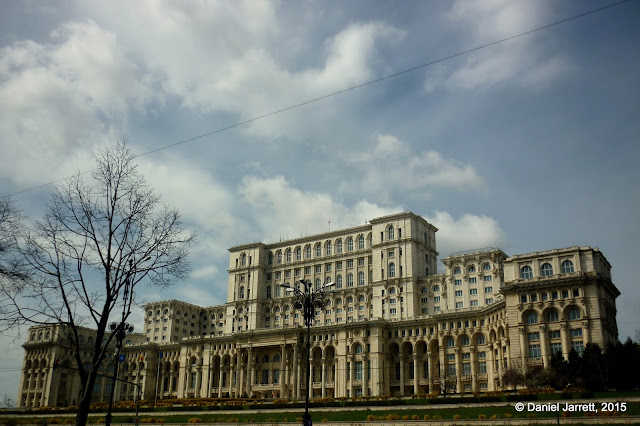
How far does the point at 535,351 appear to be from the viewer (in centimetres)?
7400

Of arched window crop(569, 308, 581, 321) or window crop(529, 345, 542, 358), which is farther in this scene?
window crop(529, 345, 542, 358)

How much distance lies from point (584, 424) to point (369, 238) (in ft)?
→ 264

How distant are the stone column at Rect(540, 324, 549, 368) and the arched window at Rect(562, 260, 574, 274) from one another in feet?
26.6

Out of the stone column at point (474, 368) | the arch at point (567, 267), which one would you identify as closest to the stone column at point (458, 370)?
the stone column at point (474, 368)

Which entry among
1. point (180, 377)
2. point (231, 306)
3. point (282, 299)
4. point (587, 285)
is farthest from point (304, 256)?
point (587, 285)

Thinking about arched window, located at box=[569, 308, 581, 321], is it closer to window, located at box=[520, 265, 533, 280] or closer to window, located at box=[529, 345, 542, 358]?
window, located at box=[529, 345, 542, 358]

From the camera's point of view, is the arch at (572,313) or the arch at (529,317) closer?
the arch at (572,313)

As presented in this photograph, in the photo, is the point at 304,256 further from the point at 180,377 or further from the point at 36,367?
the point at 36,367

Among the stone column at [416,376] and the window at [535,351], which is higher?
the window at [535,351]

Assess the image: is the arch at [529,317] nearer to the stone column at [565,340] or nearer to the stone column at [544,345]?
the stone column at [544,345]

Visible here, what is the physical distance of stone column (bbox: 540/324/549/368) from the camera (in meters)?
72.2

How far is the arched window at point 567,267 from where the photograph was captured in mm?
74438

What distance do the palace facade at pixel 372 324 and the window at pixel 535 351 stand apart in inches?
5.5

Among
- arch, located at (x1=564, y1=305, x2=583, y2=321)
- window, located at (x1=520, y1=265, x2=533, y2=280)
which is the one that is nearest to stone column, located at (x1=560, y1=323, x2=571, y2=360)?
arch, located at (x1=564, y1=305, x2=583, y2=321)
